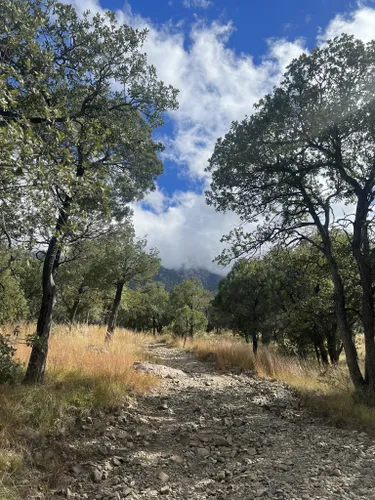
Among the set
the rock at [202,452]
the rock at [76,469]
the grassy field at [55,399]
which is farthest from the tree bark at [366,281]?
the rock at [76,469]

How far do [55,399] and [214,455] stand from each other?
2466 mm

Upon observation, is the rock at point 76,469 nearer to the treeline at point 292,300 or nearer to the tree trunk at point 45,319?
the tree trunk at point 45,319

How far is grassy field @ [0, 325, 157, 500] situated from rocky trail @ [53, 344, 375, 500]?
322 millimetres

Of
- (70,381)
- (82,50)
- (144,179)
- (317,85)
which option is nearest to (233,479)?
(70,381)

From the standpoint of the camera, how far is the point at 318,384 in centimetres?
765

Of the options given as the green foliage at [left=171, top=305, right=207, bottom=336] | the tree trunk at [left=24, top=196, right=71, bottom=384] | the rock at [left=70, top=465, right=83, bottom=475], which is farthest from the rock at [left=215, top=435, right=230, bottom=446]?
the green foliage at [left=171, top=305, right=207, bottom=336]

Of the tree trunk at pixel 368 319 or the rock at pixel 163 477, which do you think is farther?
the tree trunk at pixel 368 319

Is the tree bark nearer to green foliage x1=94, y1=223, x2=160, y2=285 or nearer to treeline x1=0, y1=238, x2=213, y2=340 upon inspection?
treeline x1=0, y1=238, x2=213, y2=340

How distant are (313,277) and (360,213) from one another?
3.26 meters

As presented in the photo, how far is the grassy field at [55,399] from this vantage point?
3.28 meters

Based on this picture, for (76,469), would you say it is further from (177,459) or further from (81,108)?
(81,108)

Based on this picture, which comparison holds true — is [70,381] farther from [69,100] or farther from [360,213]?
[360,213]

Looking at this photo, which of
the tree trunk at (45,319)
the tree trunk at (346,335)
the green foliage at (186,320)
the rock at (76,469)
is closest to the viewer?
the rock at (76,469)

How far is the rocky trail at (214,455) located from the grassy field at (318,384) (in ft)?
1.21
